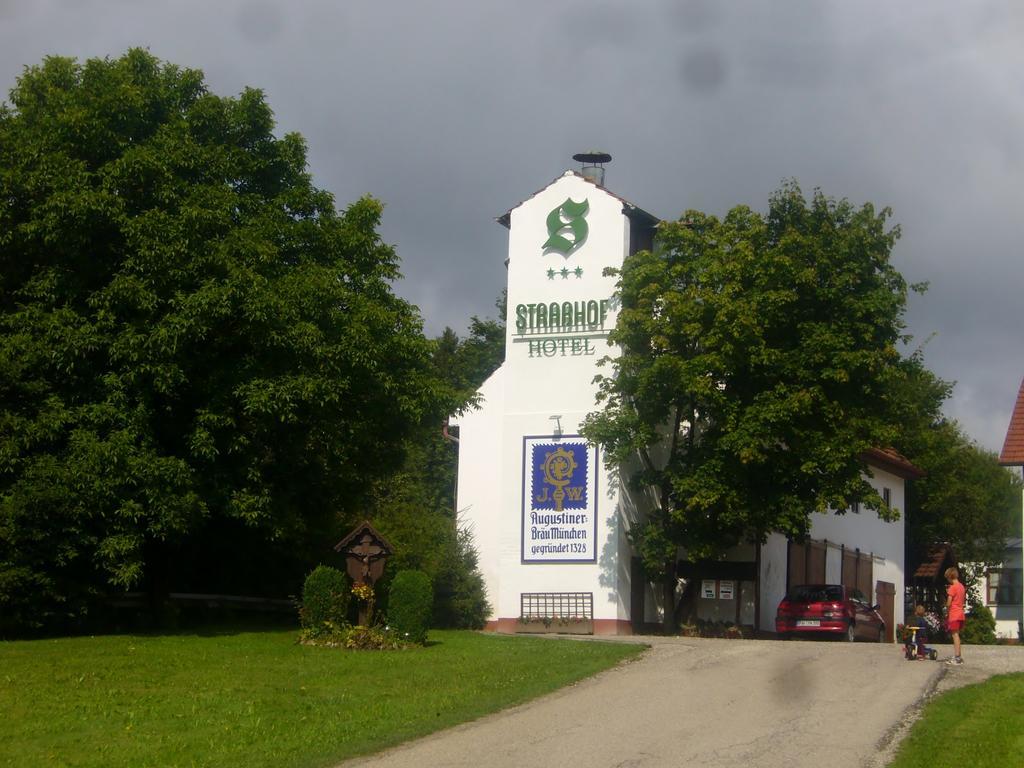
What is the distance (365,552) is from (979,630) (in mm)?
30945

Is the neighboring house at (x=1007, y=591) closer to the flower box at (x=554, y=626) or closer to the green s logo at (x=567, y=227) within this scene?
the flower box at (x=554, y=626)

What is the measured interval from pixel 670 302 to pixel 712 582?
8.70 meters

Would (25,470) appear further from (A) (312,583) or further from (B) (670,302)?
(B) (670,302)

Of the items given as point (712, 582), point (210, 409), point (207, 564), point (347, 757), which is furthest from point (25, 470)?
point (712, 582)

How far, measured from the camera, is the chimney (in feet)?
131

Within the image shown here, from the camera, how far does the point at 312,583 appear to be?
984 inches

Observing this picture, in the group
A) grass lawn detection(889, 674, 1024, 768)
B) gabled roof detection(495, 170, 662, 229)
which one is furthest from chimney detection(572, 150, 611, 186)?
grass lawn detection(889, 674, 1024, 768)

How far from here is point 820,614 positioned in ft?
109

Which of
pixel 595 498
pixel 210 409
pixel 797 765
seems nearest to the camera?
pixel 797 765

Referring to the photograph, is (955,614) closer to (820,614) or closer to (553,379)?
(820,614)

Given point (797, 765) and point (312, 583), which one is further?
point (312, 583)

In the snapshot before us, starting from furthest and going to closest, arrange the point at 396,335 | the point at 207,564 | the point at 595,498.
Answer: the point at 595,498
the point at 207,564
the point at 396,335

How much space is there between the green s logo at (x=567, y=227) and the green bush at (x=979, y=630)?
22.2 m

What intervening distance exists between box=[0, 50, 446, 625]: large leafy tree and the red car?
426 inches
